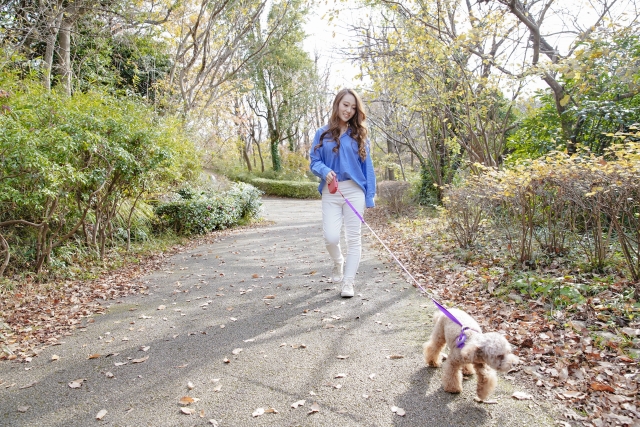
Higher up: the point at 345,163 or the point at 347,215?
the point at 345,163

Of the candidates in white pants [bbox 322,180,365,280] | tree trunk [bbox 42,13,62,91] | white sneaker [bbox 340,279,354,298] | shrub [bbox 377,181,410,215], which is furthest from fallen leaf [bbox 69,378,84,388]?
shrub [bbox 377,181,410,215]

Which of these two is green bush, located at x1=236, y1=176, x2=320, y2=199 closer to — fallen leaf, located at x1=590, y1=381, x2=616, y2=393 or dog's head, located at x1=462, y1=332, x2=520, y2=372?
fallen leaf, located at x1=590, y1=381, x2=616, y2=393

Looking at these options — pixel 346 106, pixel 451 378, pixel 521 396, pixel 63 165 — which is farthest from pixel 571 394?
pixel 63 165

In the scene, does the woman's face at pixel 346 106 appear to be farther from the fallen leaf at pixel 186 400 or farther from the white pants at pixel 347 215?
the fallen leaf at pixel 186 400

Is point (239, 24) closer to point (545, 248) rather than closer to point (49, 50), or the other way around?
point (49, 50)

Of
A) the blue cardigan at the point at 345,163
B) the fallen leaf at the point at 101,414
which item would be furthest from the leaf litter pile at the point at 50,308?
the blue cardigan at the point at 345,163

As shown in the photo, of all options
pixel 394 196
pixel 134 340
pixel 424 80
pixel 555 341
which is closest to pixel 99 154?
pixel 134 340

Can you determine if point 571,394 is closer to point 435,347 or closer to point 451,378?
point 451,378

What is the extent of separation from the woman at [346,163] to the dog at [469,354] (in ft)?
5.05

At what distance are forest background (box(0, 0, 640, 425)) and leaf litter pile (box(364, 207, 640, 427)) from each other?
0.03m

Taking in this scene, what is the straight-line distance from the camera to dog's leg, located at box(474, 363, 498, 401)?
237 cm

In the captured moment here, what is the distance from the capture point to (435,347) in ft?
9.26

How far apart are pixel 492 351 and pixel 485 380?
0.96ft

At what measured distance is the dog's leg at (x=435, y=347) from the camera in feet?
9.12
